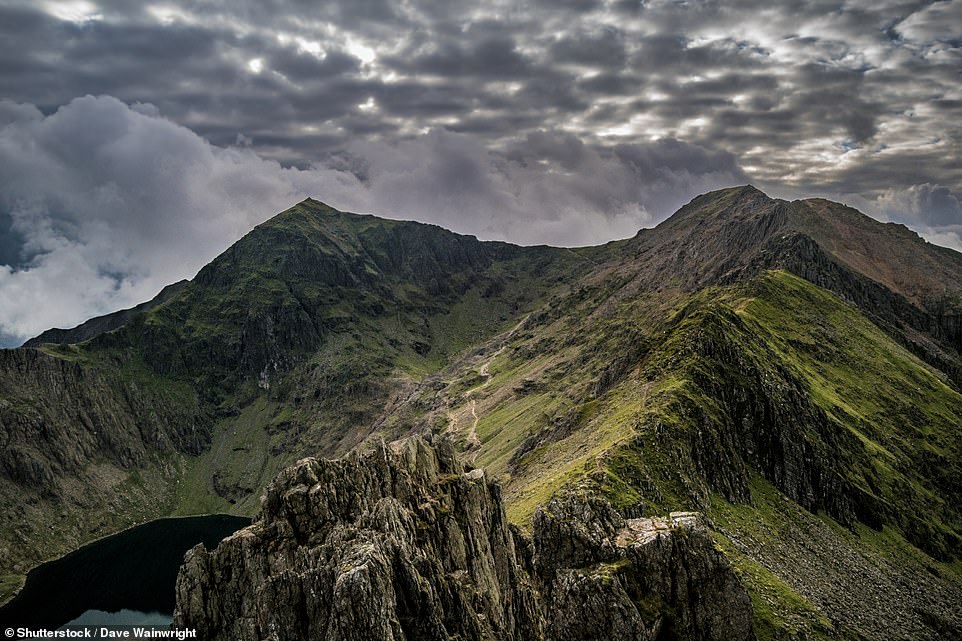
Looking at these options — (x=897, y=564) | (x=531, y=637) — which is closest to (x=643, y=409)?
(x=897, y=564)

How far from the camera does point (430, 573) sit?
155 ft

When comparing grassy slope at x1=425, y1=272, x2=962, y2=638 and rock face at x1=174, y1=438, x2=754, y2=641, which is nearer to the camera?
rock face at x1=174, y1=438, x2=754, y2=641

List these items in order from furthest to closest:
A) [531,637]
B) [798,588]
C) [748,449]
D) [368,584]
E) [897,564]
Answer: [748,449], [897,564], [798,588], [531,637], [368,584]

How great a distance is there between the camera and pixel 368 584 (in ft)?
129

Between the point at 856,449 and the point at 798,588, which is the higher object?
the point at 856,449

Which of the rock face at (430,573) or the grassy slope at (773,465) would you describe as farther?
the grassy slope at (773,465)

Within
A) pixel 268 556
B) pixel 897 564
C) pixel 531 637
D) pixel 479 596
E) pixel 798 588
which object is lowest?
pixel 897 564

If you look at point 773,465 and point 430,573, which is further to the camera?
point 773,465

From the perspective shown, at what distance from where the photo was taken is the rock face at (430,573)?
41.9 meters

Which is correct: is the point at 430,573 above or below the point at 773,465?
above

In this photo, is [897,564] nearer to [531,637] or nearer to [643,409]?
[643,409]

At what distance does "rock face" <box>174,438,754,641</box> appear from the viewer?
41875 millimetres

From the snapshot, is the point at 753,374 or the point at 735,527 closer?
the point at 735,527

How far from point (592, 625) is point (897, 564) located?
409 feet
